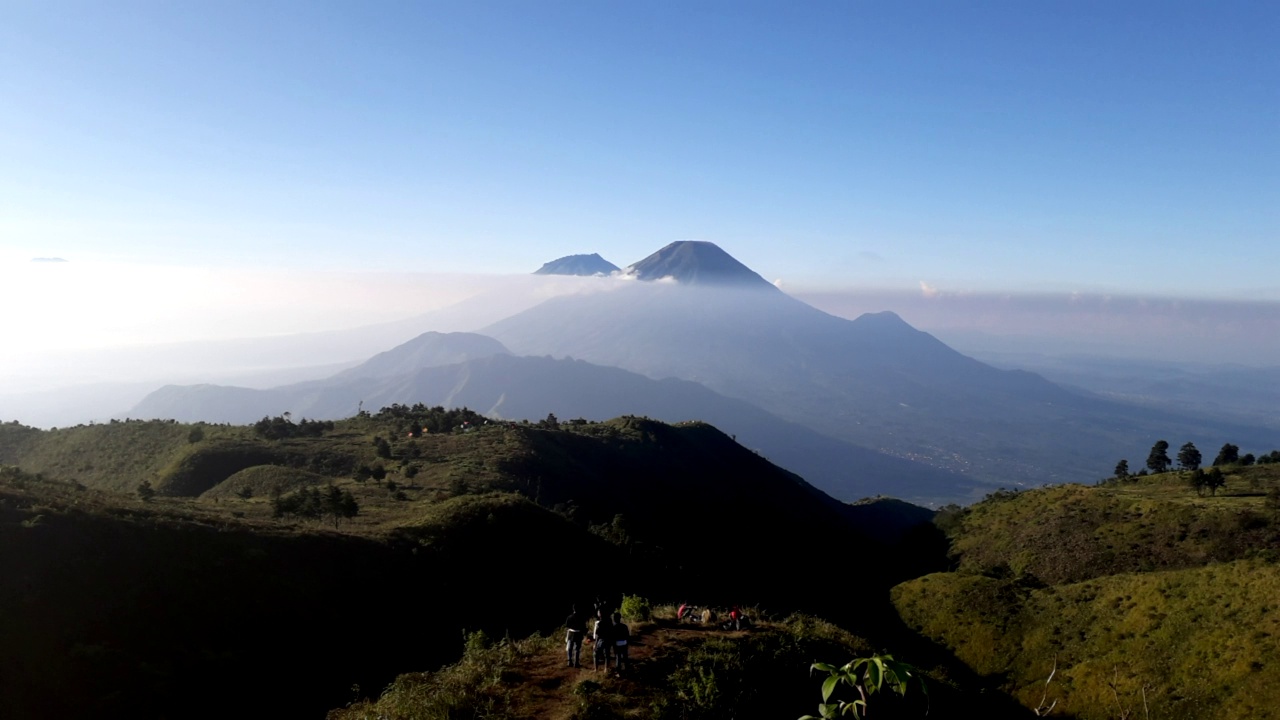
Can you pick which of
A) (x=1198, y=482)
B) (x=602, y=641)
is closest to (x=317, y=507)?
(x=602, y=641)

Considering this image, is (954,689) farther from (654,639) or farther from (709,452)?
(709,452)

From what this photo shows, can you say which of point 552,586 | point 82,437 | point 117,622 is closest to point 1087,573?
point 552,586

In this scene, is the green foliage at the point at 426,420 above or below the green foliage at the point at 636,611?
above

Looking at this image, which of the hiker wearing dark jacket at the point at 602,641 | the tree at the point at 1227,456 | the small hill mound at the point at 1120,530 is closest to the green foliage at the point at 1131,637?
the small hill mound at the point at 1120,530

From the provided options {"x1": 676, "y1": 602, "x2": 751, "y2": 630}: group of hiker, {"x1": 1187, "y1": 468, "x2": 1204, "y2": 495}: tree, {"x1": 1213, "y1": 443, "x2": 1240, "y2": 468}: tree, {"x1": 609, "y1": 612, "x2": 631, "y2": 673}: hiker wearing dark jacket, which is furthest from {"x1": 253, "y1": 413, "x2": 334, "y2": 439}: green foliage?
{"x1": 1213, "y1": 443, "x2": 1240, "y2": 468}: tree

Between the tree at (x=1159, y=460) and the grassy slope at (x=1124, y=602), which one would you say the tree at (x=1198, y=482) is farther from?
the tree at (x=1159, y=460)
